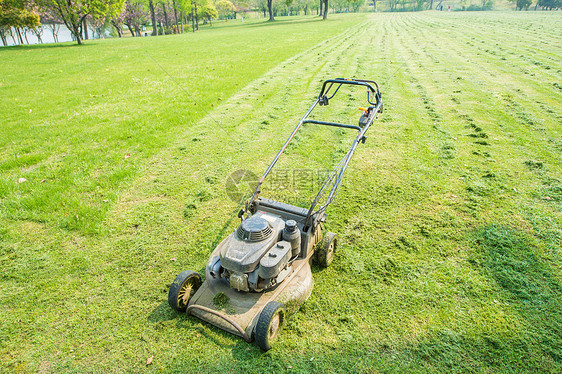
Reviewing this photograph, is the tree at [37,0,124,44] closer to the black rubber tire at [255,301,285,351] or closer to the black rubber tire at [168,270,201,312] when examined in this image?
the black rubber tire at [168,270,201,312]

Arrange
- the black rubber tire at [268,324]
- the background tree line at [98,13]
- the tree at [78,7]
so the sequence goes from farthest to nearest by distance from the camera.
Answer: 1. the background tree line at [98,13]
2. the tree at [78,7]
3. the black rubber tire at [268,324]

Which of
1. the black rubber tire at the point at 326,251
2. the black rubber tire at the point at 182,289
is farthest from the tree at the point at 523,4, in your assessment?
the black rubber tire at the point at 182,289

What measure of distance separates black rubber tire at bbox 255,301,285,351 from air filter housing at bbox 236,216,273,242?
63 centimetres

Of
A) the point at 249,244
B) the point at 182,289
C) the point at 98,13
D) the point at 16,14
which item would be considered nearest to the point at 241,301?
the point at 249,244

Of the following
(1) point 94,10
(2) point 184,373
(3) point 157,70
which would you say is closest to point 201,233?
(2) point 184,373

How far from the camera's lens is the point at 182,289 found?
3514mm

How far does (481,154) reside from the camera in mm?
6949

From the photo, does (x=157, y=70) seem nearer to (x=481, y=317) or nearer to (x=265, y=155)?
(x=265, y=155)

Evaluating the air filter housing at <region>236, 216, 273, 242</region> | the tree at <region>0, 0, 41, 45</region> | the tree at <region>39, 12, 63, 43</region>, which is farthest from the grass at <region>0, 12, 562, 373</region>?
the tree at <region>39, 12, 63, 43</region>

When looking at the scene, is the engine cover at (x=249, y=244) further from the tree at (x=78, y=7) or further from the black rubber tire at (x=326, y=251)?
the tree at (x=78, y=7)

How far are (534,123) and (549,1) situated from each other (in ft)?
353

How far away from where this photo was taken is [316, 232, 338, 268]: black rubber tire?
4.04 m

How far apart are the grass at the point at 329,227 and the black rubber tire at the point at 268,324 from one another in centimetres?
15

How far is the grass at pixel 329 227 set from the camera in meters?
3.22
